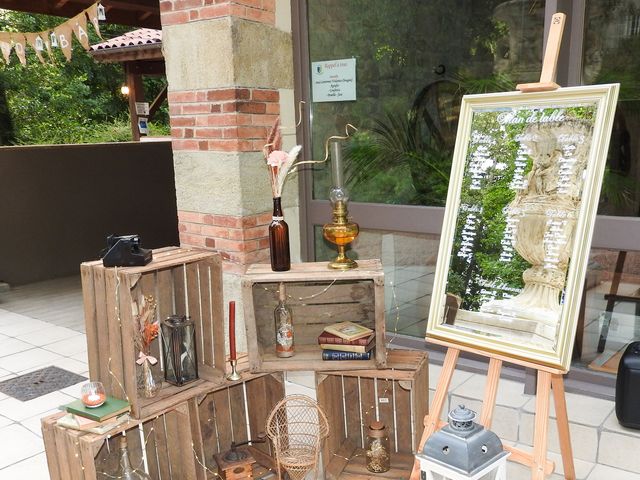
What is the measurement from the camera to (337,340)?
91.3 inches

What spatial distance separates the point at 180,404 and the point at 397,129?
6.09 ft

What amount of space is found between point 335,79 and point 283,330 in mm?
1500

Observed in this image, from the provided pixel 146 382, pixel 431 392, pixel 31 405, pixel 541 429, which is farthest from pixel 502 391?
pixel 31 405

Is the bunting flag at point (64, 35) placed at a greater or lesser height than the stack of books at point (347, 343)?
greater

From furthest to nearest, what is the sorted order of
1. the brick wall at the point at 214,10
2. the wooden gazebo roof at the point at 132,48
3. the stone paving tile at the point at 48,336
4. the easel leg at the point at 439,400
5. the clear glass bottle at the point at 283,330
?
the wooden gazebo roof at the point at 132,48
the stone paving tile at the point at 48,336
the brick wall at the point at 214,10
the clear glass bottle at the point at 283,330
the easel leg at the point at 439,400

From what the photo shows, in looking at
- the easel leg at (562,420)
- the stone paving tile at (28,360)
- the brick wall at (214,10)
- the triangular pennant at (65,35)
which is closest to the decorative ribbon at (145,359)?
→ the easel leg at (562,420)

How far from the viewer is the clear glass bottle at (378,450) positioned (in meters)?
2.35

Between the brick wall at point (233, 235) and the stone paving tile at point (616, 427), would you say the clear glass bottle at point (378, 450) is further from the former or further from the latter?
the brick wall at point (233, 235)

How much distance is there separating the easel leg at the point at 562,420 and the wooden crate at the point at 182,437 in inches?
43.0

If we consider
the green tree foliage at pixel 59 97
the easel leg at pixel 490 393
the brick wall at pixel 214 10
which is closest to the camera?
the easel leg at pixel 490 393

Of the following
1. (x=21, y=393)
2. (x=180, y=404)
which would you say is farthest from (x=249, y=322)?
(x=21, y=393)

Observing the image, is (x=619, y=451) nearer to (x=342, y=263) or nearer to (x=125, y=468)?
(x=342, y=263)

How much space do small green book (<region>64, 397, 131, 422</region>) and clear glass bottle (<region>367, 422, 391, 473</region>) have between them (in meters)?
0.94

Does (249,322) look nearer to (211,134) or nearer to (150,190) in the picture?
(211,134)
